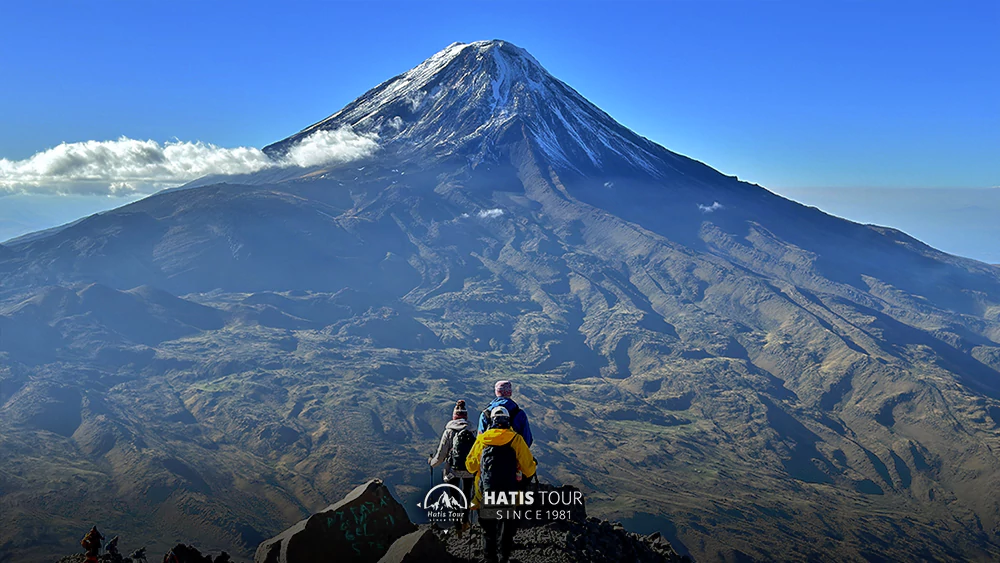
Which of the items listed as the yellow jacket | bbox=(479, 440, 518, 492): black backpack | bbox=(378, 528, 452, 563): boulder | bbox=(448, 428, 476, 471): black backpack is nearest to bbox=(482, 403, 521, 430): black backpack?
the yellow jacket

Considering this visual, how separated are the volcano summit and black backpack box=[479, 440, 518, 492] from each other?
209 feet

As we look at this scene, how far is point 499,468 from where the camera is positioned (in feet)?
35.4

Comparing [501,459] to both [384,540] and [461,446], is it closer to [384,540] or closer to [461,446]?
[461,446]

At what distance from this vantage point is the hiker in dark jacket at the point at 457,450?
12820mm

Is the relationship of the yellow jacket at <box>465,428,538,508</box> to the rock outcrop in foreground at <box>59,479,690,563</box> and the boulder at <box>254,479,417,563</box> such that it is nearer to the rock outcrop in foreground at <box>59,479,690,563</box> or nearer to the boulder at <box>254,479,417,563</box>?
the rock outcrop in foreground at <box>59,479,690,563</box>

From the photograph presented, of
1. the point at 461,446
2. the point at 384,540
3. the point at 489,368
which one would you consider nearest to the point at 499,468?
the point at 461,446

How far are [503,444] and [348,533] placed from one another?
3707 millimetres

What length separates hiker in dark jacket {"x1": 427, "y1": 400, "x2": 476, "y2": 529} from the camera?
12820mm

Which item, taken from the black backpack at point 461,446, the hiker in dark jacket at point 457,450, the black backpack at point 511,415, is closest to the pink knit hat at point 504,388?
the black backpack at point 511,415

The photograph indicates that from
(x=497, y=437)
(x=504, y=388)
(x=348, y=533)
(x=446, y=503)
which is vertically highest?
(x=504, y=388)

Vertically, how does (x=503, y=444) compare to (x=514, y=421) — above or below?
below

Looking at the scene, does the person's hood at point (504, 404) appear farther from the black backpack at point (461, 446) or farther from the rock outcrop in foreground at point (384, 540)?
the rock outcrop in foreground at point (384, 540)

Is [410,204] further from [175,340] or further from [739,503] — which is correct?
[739,503]

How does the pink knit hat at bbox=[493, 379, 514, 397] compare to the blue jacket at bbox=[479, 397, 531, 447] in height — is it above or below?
above
